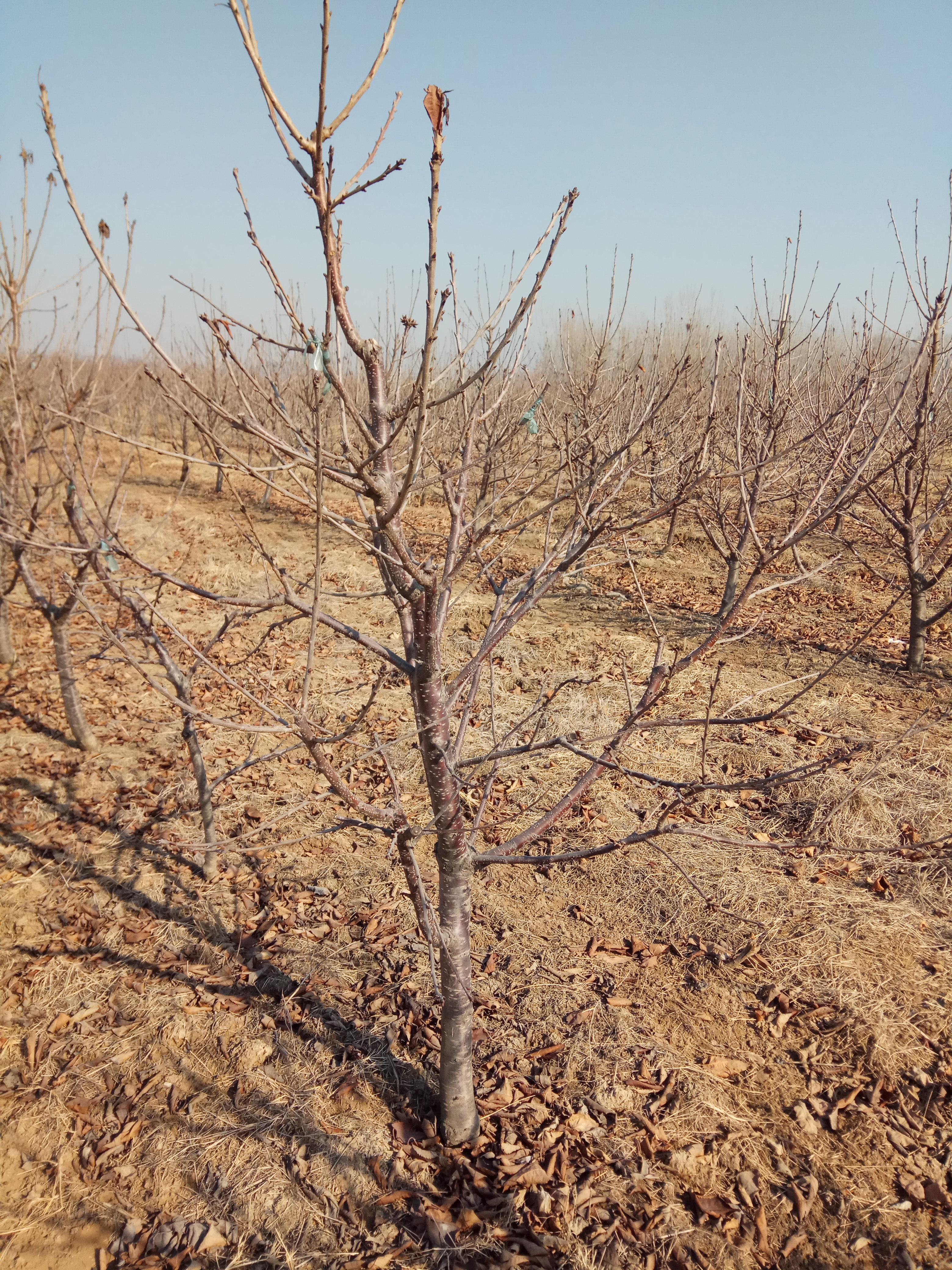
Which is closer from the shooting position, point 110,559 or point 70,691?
point 110,559

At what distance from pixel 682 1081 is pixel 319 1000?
1.44m

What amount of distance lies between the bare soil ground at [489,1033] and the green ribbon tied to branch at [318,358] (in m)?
0.94

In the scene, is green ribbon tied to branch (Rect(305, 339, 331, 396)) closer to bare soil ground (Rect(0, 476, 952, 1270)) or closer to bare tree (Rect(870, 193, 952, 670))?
bare soil ground (Rect(0, 476, 952, 1270))

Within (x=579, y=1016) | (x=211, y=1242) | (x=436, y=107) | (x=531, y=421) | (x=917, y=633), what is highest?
(x=436, y=107)

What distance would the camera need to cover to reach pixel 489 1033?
9.20 feet

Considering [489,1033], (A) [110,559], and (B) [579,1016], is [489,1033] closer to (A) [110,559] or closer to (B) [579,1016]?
(B) [579,1016]

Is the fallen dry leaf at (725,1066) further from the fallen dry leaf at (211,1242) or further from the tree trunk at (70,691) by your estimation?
the tree trunk at (70,691)

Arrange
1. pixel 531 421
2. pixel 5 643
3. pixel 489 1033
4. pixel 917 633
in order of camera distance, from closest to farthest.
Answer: pixel 531 421 < pixel 489 1033 < pixel 5 643 < pixel 917 633

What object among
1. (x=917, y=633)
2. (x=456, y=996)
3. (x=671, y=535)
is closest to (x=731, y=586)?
(x=917, y=633)

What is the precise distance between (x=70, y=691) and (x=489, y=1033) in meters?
3.34

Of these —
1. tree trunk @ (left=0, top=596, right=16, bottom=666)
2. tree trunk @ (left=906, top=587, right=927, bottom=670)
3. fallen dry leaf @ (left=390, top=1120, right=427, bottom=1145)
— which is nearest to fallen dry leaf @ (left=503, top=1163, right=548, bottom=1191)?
fallen dry leaf @ (left=390, top=1120, right=427, bottom=1145)

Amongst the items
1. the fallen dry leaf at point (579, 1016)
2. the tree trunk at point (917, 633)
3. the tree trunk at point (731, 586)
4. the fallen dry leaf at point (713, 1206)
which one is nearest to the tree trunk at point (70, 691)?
the fallen dry leaf at point (579, 1016)

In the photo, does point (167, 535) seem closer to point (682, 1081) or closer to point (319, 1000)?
point (319, 1000)

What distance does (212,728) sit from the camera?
5.20m
